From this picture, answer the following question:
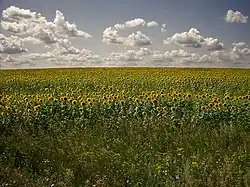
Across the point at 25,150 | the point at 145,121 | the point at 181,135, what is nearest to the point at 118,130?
the point at 145,121

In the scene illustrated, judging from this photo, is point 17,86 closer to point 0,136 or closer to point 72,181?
point 0,136

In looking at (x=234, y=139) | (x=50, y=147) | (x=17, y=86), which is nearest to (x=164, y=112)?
(x=234, y=139)

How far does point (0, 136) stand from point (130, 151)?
106 inches

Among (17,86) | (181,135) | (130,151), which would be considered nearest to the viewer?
(130,151)

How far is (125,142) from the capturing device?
6.66m

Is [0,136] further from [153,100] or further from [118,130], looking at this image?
[153,100]

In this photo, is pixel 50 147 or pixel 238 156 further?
pixel 50 147

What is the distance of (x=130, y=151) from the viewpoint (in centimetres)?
609

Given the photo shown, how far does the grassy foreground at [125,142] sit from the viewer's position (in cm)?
503

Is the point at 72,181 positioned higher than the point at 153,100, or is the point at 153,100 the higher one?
the point at 153,100

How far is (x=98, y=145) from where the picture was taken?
649 cm

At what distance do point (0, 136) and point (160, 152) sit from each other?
312 centimetres

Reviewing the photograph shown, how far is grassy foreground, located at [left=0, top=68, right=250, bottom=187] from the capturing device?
198 inches

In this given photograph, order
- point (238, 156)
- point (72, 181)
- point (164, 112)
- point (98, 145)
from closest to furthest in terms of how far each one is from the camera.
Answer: point (72, 181) < point (238, 156) < point (98, 145) < point (164, 112)
